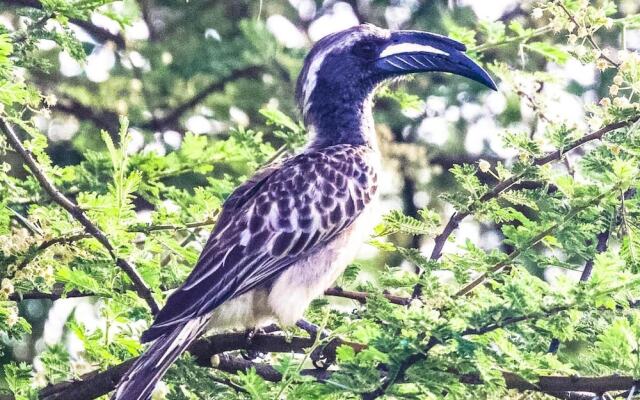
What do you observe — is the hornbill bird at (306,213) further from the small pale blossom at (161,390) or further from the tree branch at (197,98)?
the tree branch at (197,98)

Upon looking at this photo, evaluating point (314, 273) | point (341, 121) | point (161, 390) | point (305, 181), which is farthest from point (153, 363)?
point (341, 121)

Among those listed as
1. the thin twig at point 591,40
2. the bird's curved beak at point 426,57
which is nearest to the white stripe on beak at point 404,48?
the bird's curved beak at point 426,57

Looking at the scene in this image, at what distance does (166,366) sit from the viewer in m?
3.44

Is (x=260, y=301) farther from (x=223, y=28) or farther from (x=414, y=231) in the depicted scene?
(x=223, y=28)

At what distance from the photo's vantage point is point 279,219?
4.37 m

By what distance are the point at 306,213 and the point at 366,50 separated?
111 centimetres

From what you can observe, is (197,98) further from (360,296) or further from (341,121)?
(360,296)

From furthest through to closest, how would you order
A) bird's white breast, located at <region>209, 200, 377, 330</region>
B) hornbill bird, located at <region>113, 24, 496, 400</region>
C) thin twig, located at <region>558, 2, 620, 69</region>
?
bird's white breast, located at <region>209, 200, 377, 330</region> < hornbill bird, located at <region>113, 24, 496, 400</region> < thin twig, located at <region>558, 2, 620, 69</region>

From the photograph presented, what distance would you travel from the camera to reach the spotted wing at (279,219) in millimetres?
4020

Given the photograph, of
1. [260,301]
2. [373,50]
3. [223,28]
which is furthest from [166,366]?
[223,28]

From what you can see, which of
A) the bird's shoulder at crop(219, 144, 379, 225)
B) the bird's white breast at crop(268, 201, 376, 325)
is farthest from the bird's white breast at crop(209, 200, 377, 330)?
the bird's shoulder at crop(219, 144, 379, 225)

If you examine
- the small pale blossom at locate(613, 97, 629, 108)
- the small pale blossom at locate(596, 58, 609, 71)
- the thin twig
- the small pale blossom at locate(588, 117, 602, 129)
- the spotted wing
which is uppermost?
the thin twig

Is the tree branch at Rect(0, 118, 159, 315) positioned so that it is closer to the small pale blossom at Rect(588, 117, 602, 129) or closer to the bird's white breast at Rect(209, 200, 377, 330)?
the bird's white breast at Rect(209, 200, 377, 330)

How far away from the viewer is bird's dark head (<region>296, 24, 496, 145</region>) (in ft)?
16.9
